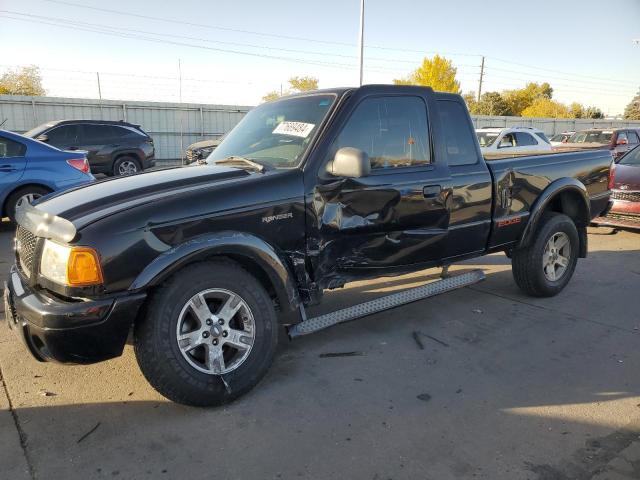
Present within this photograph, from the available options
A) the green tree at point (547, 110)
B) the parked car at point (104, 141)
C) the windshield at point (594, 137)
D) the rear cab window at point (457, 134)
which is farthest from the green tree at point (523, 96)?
the rear cab window at point (457, 134)

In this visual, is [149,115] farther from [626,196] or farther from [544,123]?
[544,123]

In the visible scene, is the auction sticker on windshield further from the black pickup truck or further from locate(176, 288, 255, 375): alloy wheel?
locate(176, 288, 255, 375): alloy wheel

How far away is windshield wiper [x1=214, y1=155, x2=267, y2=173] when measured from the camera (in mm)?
3512

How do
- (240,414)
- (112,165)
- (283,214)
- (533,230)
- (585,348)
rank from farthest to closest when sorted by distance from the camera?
(112,165) → (533,230) → (585,348) → (283,214) → (240,414)

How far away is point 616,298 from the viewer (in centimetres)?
529

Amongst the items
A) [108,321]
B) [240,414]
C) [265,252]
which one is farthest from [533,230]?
[108,321]

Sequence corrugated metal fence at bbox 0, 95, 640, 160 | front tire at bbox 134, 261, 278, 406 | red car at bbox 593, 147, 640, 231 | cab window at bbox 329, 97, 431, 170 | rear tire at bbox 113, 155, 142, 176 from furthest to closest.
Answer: corrugated metal fence at bbox 0, 95, 640, 160
rear tire at bbox 113, 155, 142, 176
red car at bbox 593, 147, 640, 231
cab window at bbox 329, 97, 431, 170
front tire at bbox 134, 261, 278, 406

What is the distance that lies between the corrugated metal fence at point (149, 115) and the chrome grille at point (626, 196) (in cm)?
1937

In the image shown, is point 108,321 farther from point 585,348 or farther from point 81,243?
point 585,348

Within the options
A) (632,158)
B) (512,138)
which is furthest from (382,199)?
(512,138)

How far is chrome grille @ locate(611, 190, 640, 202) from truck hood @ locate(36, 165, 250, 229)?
721 centimetres

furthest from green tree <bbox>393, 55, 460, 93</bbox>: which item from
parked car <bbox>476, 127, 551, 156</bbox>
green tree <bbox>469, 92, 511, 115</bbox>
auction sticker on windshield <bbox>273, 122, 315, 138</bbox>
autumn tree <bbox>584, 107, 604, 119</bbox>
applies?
auction sticker on windshield <bbox>273, 122, 315, 138</bbox>

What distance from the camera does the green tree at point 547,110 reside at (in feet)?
222

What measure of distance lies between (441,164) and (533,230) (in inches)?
57.6
